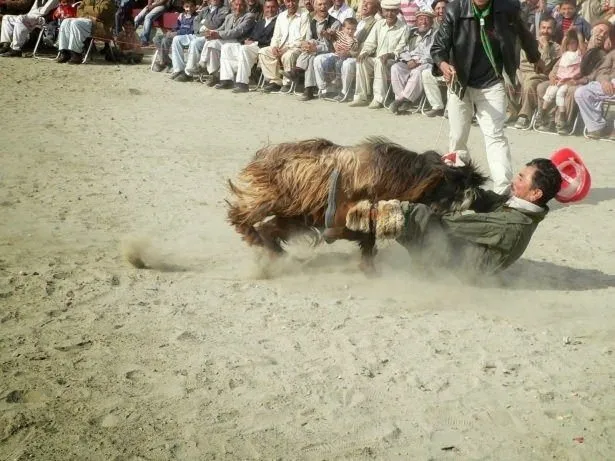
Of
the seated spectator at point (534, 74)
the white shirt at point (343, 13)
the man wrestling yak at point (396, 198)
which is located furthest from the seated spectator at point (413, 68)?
the man wrestling yak at point (396, 198)

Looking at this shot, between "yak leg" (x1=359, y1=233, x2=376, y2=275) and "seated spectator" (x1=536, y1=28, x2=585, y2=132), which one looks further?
"seated spectator" (x1=536, y1=28, x2=585, y2=132)

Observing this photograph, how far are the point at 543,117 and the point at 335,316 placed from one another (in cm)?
714

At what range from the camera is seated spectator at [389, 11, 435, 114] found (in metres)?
11.3

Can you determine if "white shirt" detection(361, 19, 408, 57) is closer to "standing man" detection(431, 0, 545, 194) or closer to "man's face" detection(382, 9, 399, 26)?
"man's face" detection(382, 9, 399, 26)

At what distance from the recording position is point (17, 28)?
15.4 metres

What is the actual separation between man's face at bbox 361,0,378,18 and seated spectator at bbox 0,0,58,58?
7202 mm

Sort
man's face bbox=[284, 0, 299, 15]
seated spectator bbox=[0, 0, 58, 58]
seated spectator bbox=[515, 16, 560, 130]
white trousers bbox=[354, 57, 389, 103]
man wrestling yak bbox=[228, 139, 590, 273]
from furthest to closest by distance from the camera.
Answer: seated spectator bbox=[0, 0, 58, 58] < man's face bbox=[284, 0, 299, 15] < white trousers bbox=[354, 57, 389, 103] < seated spectator bbox=[515, 16, 560, 130] < man wrestling yak bbox=[228, 139, 590, 273]

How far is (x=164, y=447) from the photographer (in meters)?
3.16

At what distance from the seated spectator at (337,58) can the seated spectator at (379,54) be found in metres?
0.29

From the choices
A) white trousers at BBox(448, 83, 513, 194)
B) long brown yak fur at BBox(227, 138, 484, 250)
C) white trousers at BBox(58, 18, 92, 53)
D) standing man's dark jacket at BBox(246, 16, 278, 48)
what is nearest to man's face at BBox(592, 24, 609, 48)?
white trousers at BBox(448, 83, 513, 194)

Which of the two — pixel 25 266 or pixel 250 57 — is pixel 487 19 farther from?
pixel 250 57

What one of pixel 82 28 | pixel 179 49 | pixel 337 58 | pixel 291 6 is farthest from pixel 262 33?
pixel 82 28

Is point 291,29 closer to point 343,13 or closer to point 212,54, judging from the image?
point 343,13

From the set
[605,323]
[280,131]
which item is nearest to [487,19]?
[605,323]
